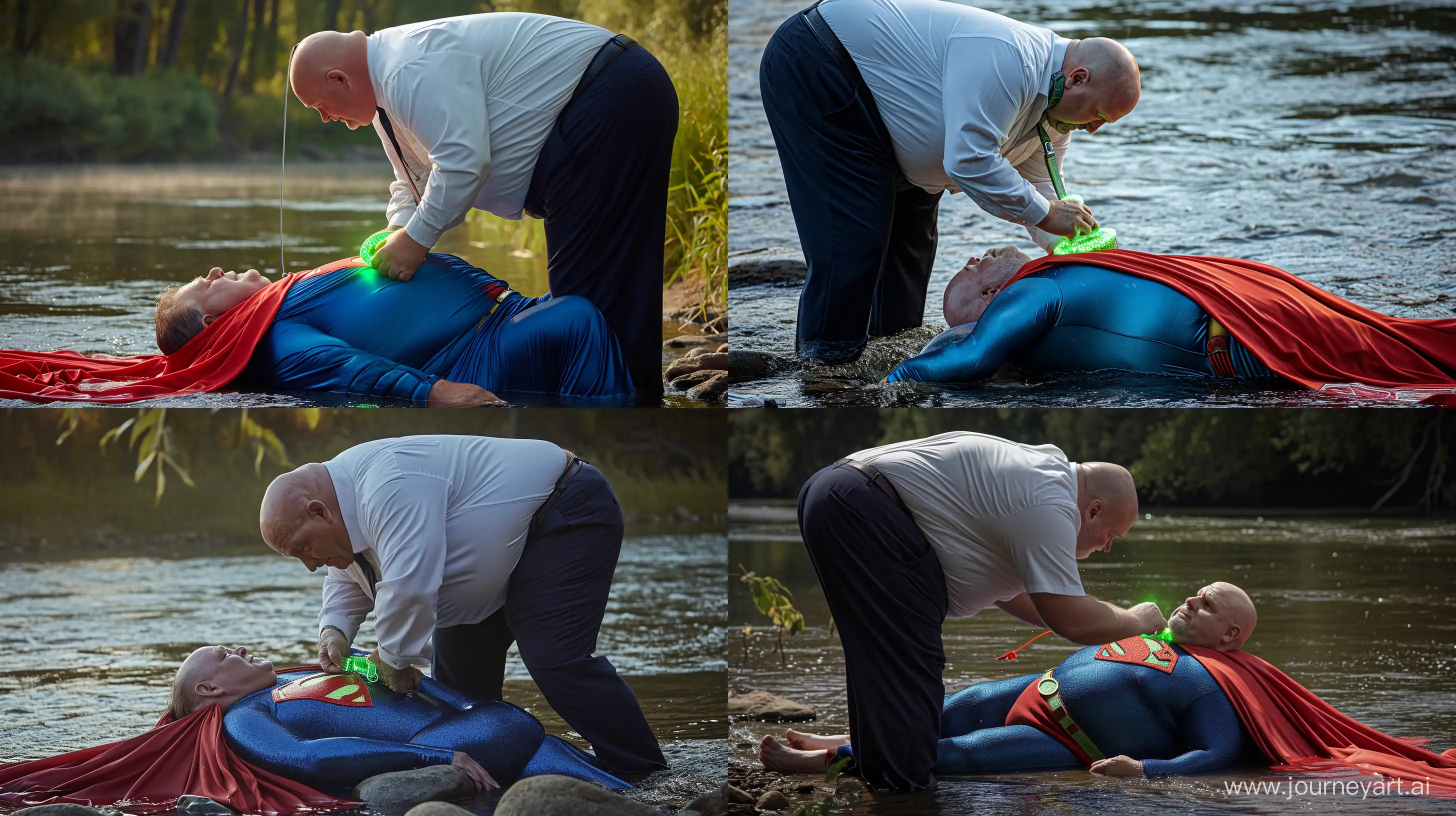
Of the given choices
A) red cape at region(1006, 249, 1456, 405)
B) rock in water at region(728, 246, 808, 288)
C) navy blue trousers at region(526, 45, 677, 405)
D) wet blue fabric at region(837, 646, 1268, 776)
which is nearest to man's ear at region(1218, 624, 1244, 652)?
wet blue fabric at region(837, 646, 1268, 776)

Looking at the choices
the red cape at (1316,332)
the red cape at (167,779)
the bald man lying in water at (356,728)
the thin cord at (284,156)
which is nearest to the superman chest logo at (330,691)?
the bald man lying in water at (356,728)

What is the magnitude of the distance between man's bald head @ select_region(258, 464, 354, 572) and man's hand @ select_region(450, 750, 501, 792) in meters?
0.65

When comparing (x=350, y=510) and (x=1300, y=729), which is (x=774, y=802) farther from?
(x=1300, y=729)

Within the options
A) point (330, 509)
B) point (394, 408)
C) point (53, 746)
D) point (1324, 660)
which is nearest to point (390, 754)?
point (330, 509)

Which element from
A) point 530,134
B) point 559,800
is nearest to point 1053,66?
point 530,134

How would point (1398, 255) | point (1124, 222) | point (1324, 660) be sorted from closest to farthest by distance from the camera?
point (1324, 660) → point (1398, 255) → point (1124, 222)

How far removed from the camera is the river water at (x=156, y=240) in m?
4.42

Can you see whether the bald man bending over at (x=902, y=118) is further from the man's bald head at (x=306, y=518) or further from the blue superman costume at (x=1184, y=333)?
the man's bald head at (x=306, y=518)

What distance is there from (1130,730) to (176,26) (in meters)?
4.71

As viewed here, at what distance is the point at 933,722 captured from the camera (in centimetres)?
369

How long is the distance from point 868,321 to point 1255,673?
159 cm

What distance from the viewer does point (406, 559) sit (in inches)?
143

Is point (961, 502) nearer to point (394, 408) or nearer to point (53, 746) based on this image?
point (394, 408)

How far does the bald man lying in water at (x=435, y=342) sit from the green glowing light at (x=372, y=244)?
0.04m
